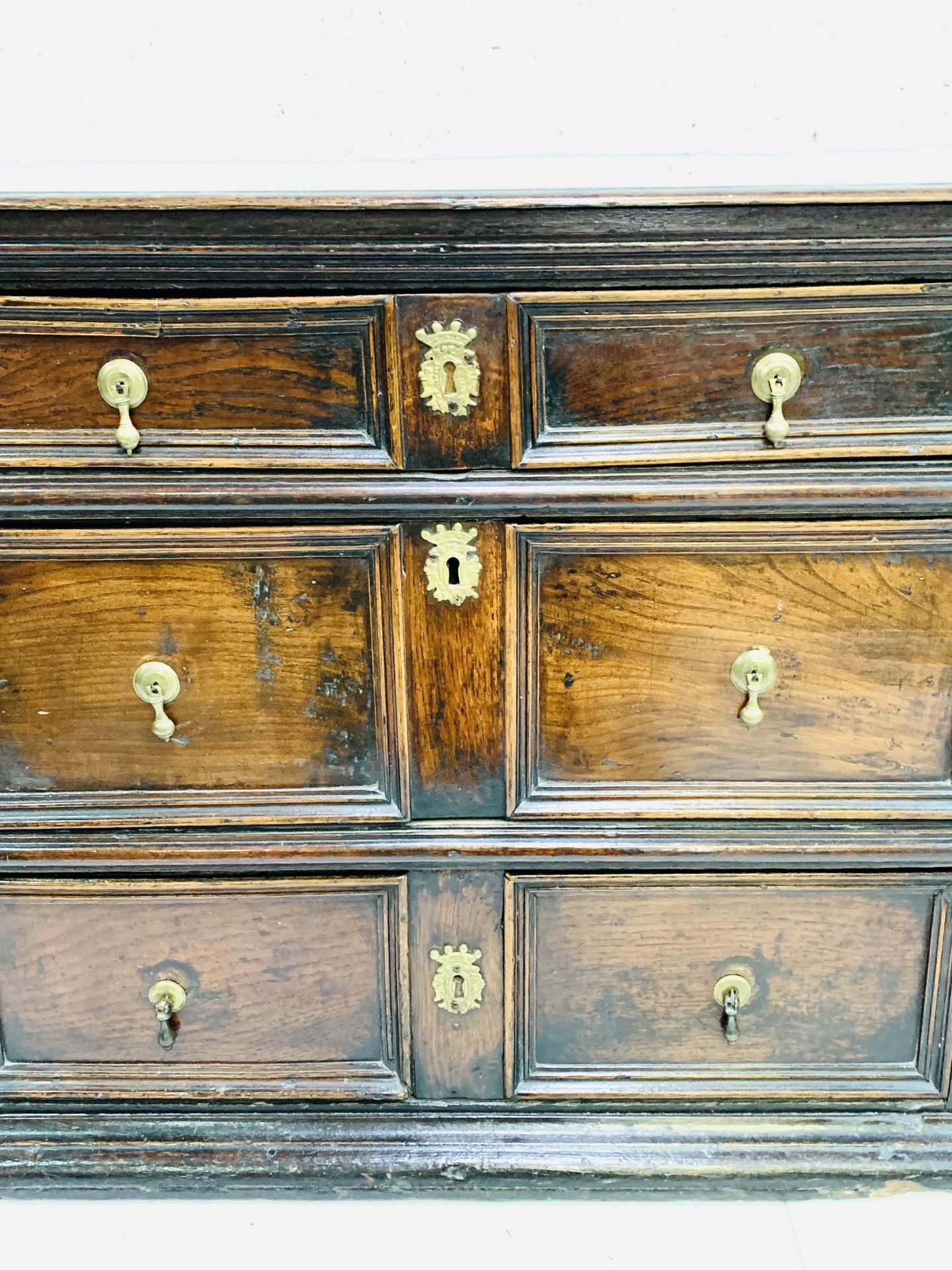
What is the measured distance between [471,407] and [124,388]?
1.03 feet

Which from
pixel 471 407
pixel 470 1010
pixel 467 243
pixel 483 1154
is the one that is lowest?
pixel 483 1154

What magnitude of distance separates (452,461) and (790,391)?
0.31 meters

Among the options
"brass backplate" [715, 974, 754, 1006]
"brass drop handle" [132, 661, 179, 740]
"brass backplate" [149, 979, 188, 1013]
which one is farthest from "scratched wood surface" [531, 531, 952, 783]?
"brass backplate" [149, 979, 188, 1013]

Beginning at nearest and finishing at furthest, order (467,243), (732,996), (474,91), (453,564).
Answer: (467,243) < (453,564) < (732,996) < (474,91)

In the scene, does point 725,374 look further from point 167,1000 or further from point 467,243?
point 167,1000

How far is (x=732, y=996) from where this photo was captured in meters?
1.11

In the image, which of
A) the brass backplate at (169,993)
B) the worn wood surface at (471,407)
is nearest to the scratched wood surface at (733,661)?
the worn wood surface at (471,407)

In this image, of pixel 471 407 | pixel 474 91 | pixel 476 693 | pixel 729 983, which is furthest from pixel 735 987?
pixel 474 91

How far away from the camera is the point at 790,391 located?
3.07 feet

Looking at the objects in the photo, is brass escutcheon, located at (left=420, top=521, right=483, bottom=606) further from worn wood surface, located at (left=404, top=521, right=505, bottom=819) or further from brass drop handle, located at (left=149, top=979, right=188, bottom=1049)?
brass drop handle, located at (left=149, top=979, right=188, bottom=1049)

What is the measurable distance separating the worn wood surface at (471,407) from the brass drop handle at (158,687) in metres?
0.31

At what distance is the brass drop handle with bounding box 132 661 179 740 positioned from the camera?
1.01 m

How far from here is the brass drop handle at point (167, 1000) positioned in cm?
111

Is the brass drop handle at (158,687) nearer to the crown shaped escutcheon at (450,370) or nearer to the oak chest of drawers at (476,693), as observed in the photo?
the oak chest of drawers at (476,693)
